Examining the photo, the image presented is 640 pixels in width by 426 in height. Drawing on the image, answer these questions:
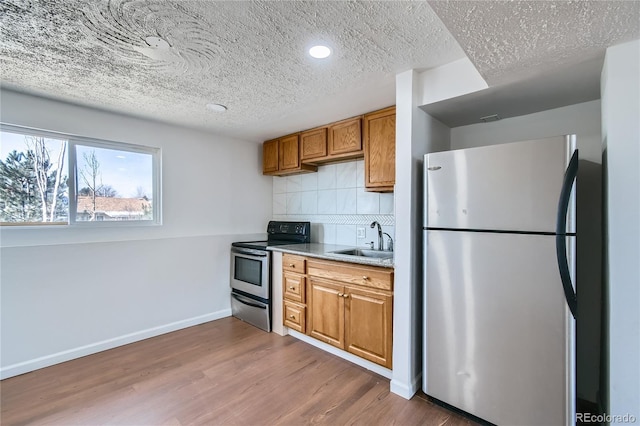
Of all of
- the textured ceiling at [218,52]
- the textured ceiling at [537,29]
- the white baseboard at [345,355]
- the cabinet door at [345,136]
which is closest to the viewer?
the textured ceiling at [537,29]

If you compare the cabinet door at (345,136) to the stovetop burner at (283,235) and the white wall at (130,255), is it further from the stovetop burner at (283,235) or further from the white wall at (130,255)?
the white wall at (130,255)

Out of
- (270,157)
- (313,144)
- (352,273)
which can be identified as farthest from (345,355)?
(270,157)

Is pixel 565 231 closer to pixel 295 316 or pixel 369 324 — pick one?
pixel 369 324

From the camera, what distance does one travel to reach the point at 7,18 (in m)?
1.40

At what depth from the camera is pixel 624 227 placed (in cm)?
135

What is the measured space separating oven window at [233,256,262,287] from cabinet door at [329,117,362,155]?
1507 millimetres

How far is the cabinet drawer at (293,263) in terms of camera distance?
282 cm

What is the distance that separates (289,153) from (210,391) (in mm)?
2507

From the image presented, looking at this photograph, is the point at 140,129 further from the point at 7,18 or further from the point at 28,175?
the point at 7,18

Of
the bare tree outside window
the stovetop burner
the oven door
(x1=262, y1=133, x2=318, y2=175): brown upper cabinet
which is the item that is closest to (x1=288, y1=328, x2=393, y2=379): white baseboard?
the oven door

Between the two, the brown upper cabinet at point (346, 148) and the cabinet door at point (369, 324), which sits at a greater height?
the brown upper cabinet at point (346, 148)

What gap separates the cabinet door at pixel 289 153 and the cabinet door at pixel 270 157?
0.11 meters

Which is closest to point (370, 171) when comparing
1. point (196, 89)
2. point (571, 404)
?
point (196, 89)
